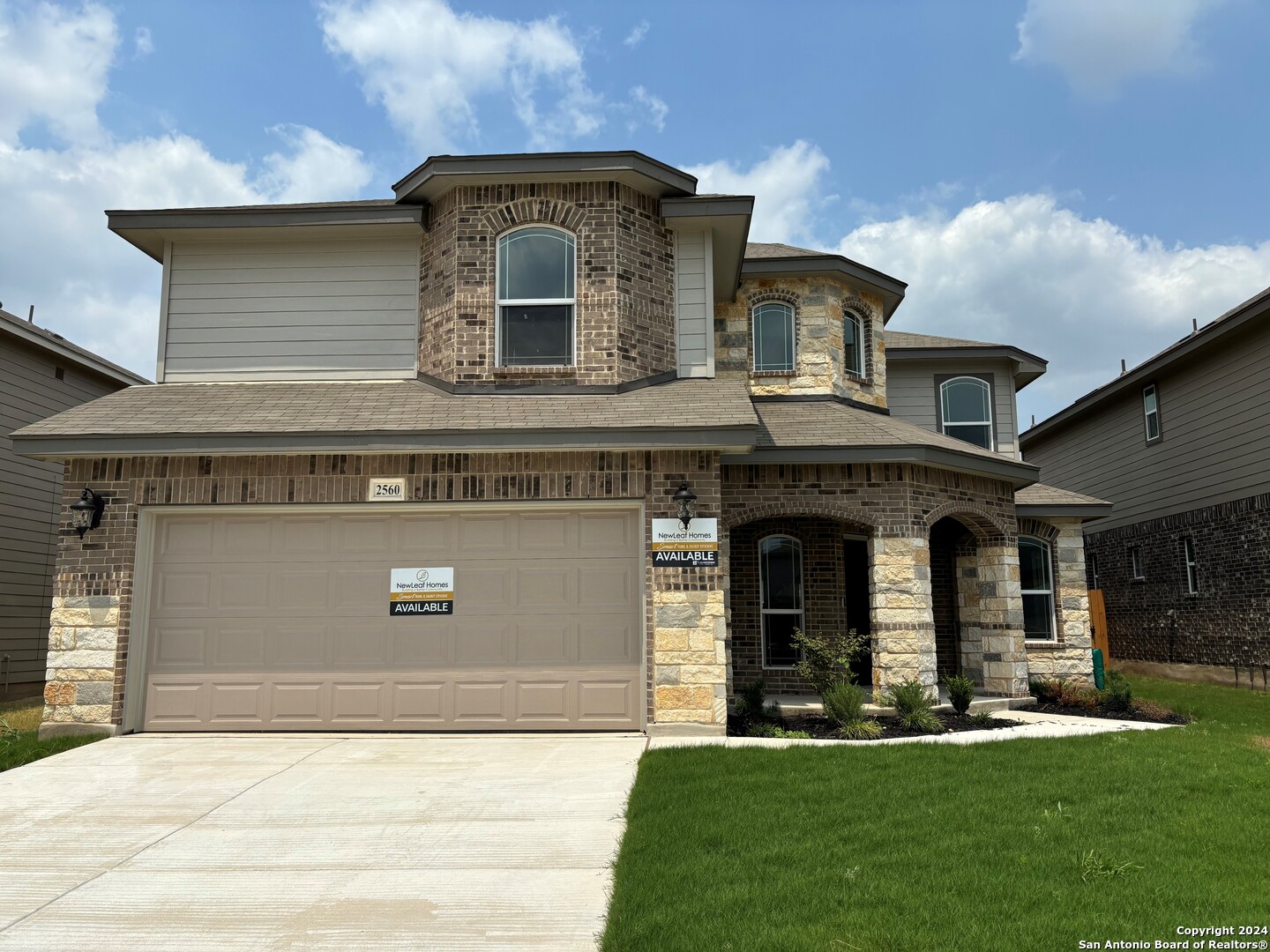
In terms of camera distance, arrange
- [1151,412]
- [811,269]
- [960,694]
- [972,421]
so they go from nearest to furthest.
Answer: [960,694]
[811,269]
[972,421]
[1151,412]

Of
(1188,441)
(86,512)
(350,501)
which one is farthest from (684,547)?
(1188,441)

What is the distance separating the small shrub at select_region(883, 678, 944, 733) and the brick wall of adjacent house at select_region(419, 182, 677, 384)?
4830 mm

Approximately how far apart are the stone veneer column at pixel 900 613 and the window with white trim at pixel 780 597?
7.12 feet

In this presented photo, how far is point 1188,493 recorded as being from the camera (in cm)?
1869

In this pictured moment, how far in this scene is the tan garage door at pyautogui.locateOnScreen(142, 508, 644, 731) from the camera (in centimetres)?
996

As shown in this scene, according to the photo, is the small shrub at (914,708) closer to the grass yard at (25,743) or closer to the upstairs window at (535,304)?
the upstairs window at (535,304)

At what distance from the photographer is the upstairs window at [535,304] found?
37.2 ft

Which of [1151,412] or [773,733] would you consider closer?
[773,733]

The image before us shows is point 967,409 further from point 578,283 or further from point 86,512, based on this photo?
point 86,512

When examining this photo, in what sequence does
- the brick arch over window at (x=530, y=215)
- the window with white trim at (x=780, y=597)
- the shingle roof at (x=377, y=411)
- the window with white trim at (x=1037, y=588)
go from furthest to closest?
1. the window with white trim at (x=1037, y=588)
2. the window with white trim at (x=780, y=597)
3. the brick arch over window at (x=530, y=215)
4. the shingle roof at (x=377, y=411)

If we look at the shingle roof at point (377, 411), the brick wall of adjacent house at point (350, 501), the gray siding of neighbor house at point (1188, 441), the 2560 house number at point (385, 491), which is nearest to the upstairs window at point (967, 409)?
the gray siding of neighbor house at point (1188, 441)

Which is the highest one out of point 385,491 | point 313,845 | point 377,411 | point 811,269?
point 811,269

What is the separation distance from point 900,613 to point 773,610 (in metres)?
2.57

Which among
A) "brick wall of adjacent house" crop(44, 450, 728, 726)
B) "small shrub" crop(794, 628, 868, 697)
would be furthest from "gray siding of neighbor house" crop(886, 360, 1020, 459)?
"brick wall of adjacent house" crop(44, 450, 728, 726)
